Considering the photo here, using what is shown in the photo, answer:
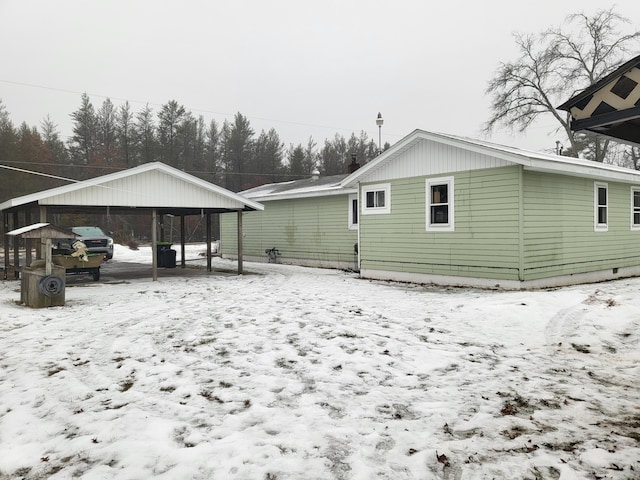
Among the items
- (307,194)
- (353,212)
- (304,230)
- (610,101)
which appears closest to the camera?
(610,101)

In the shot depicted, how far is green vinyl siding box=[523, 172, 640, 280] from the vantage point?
9758mm

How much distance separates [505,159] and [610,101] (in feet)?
23.0

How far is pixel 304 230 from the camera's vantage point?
17.5 meters

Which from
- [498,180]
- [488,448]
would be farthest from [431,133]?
[488,448]

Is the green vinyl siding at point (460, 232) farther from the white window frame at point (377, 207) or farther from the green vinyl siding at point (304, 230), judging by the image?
the green vinyl siding at point (304, 230)

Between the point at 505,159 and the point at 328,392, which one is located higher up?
the point at 505,159

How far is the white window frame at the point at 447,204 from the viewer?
10672 mm

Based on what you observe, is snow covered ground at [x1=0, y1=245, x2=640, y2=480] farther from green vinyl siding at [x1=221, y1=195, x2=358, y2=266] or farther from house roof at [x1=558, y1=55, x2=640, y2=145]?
green vinyl siding at [x1=221, y1=195, x2=358, y2=266]

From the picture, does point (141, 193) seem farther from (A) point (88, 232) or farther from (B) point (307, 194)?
(A) point (88, 232)

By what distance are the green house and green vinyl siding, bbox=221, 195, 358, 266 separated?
2.45m

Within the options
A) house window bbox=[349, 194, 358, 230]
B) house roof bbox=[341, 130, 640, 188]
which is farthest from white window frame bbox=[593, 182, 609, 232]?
house window bbox=[349, 194, 358, 230]

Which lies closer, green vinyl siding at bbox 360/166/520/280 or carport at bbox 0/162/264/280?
green vinyl siding at bbox 360/166/520/280

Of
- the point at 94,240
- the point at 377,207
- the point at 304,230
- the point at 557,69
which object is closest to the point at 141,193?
the point at 304,230

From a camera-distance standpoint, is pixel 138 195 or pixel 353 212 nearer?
pixel 138 195
